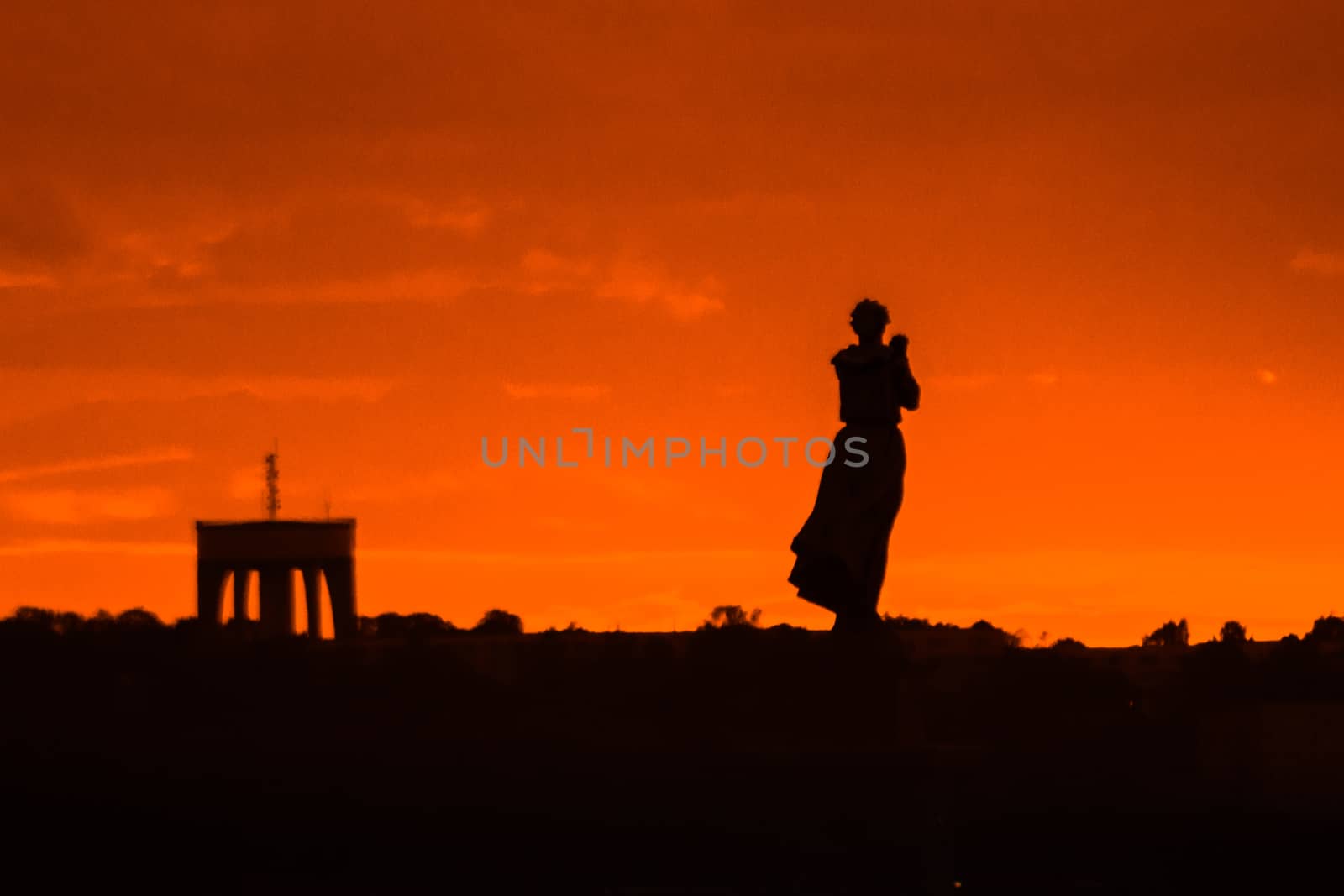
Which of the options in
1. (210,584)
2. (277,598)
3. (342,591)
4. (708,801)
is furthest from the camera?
(277,598)

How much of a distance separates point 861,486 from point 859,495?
94 millimetres

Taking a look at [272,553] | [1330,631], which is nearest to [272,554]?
[272,553]

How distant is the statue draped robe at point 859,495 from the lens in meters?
25.2

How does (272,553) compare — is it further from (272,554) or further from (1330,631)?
(1330,631)

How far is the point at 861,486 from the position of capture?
25.4m

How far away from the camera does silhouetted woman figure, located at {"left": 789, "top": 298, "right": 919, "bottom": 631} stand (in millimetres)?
25203

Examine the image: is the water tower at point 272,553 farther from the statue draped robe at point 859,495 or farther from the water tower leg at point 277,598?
the statue draped robe at point 859,495

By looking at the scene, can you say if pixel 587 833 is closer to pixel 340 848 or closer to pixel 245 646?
pixel 340 848

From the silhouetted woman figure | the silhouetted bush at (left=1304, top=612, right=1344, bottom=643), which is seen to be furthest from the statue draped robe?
the silhouetted bush at (left=1304, top=612, right=1344, bottom=643)

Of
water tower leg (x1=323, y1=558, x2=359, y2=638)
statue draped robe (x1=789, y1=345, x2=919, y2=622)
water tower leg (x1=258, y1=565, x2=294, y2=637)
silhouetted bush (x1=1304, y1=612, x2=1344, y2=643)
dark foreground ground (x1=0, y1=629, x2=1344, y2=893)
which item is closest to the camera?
dark foreground ground (x1=0, y1=629, x2=1344, y2=893)

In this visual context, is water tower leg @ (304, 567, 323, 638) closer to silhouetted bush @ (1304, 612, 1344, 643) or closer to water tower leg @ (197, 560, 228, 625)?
water tower leg @ (197, 560, 228, 625)

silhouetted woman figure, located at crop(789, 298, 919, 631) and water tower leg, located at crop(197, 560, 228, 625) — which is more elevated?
water tower leg, located at crop(197, 560, 228, 625)

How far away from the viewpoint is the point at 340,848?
2262cm

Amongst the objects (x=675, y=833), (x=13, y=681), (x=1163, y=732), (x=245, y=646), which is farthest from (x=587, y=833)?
(x=245, y=646)
